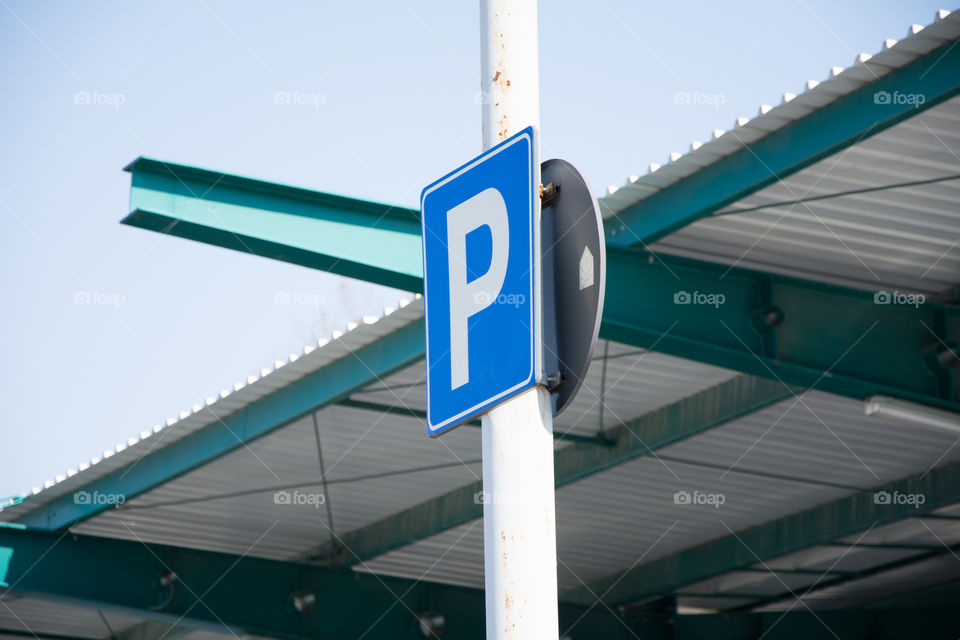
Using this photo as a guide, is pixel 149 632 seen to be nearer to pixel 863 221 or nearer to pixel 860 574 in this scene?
pixel 860 574

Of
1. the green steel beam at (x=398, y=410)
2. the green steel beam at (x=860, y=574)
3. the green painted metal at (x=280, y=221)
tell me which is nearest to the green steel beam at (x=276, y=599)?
the green steel beam at (x=860, y=574)

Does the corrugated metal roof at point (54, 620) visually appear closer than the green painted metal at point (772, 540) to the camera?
No

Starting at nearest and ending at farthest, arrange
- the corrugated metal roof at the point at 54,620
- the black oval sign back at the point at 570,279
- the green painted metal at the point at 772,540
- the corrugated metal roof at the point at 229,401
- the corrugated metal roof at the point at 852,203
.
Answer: the black oval sign back at the point at 570,279 < the corrugated metal roof at the point at 852,203 < the corrugated metal roof at the point at 229,401 < the green painted metal at the point at 772,540 < the corrugated metal roof at the point at 54,620

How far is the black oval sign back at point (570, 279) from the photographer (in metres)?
3.65

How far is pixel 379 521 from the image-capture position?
16922 mm

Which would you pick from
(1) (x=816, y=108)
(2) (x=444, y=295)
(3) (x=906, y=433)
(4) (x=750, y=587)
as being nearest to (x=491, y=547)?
(2) (x=444, y=295)

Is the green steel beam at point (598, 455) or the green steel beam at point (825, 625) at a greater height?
the green steel beam at point (598, 455)

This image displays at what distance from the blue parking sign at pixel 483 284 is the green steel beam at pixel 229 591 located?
12666mm

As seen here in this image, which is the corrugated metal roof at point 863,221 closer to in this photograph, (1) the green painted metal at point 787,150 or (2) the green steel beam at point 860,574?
(1) the green painted metal at point 787,150

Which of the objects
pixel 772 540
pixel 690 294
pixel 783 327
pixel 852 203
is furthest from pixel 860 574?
pixel 852 203

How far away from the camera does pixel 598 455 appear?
47.3ft

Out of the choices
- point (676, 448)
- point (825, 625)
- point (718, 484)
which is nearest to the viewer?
point (676, 448)

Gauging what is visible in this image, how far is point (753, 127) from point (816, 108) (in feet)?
1.48

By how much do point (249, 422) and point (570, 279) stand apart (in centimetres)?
1063
